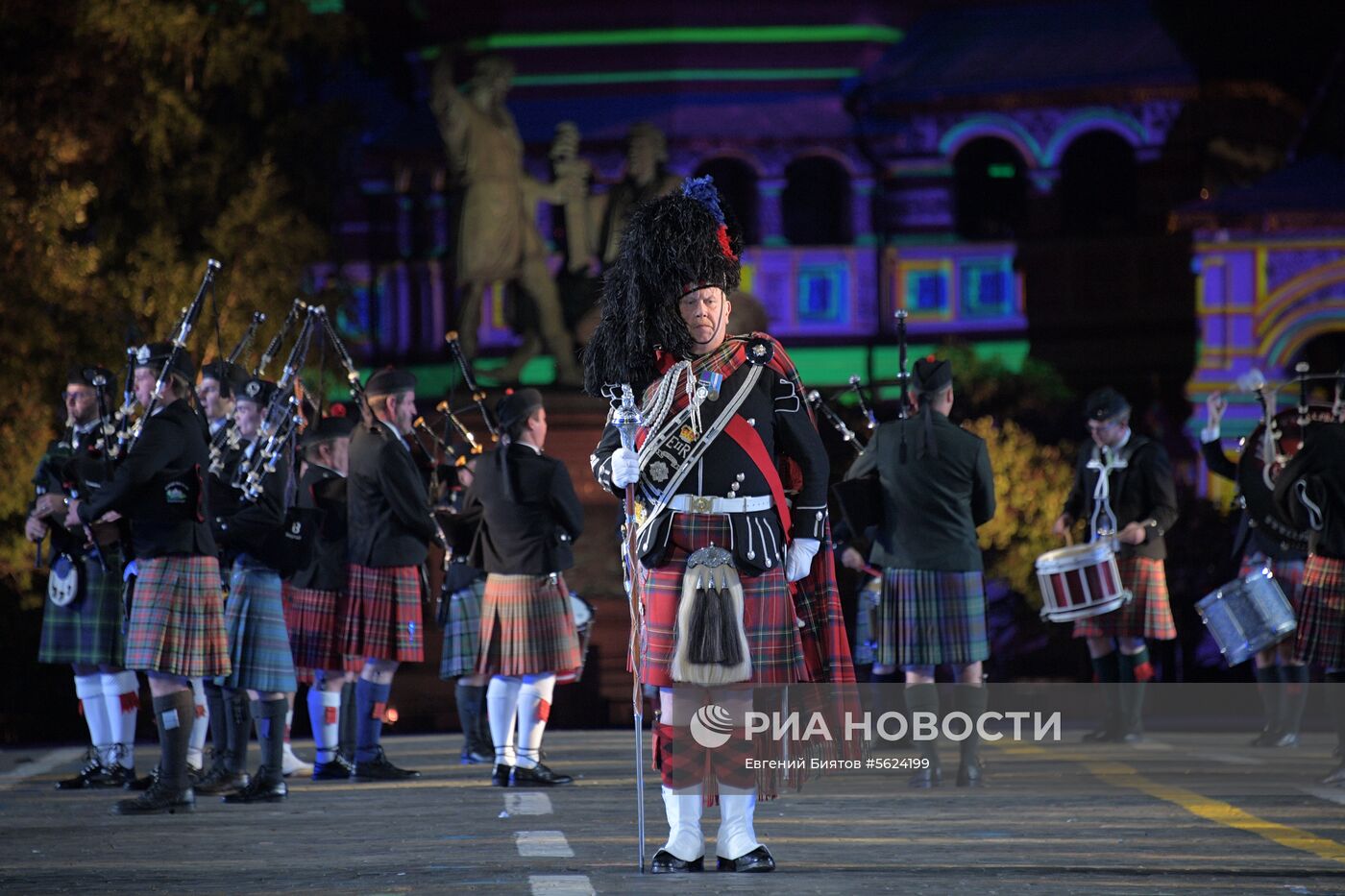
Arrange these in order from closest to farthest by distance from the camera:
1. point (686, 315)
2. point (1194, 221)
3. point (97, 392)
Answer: point (686, 315), point (97, 392), point (1194, 221)

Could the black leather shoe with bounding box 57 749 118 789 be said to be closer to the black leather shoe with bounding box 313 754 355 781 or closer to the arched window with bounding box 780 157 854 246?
the black leather shoe with bounding box 313 754 355 781

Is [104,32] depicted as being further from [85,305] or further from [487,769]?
[487,769]

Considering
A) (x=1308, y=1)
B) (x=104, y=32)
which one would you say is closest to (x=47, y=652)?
(x=104, y=32)

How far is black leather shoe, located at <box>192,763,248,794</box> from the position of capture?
9.64m

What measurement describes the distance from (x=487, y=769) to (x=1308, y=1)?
1619cm

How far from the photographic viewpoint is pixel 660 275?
6797mm

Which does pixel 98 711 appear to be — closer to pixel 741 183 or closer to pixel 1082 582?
pixel 1082 582

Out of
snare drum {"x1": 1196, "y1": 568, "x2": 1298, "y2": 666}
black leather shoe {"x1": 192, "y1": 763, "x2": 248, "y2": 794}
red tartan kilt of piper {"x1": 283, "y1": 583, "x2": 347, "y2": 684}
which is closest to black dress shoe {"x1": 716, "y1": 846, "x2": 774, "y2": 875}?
black leather shoe {"x1": 192, "y1": 763, "x2": 248, "y2": 794}

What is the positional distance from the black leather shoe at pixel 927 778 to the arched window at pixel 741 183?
14968 mm

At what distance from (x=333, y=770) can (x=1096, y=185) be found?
50.9 feet

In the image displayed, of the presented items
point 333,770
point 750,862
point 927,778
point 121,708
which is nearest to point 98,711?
point 121,708

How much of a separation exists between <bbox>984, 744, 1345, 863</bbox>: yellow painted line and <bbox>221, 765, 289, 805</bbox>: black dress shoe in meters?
3.51

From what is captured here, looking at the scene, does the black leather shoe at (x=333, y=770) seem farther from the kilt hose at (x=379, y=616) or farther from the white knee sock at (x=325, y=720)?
the kilt hose at (x=379, y=616)

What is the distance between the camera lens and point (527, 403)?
10117mm
